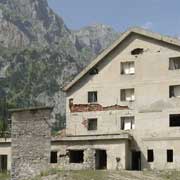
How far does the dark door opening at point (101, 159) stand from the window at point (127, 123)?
298 cm

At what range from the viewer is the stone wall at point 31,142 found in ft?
143

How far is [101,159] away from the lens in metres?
45.8

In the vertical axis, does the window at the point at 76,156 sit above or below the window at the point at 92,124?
below

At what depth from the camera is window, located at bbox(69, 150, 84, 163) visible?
46059 mm

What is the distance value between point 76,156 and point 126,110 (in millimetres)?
6120

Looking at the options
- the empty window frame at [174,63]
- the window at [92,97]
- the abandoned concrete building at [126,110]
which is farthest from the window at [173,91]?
the window at [92,97]

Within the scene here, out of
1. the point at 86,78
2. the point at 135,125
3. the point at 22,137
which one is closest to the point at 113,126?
the point at 135,125

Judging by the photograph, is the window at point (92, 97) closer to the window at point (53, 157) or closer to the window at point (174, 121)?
the window at point (53, 157)

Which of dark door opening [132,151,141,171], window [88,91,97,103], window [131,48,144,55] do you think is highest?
window [131,48,144,55]

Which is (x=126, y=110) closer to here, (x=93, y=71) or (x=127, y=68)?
(x=127, y=68)

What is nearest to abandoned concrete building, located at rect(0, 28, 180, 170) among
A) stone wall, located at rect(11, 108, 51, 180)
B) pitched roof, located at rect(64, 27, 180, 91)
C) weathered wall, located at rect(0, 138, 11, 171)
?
pitched roof, located at rect(64, 27, 180, 91)

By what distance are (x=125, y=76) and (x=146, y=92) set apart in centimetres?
248

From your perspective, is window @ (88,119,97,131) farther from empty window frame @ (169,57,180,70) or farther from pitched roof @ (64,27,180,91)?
empty window frame @ (169,57,180,70)

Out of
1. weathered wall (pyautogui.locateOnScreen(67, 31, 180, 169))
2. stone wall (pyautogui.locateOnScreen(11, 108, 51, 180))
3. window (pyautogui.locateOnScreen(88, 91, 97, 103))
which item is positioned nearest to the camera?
stone wall (pyautogui.locateOnScreen(11, 108, 51, 180))
